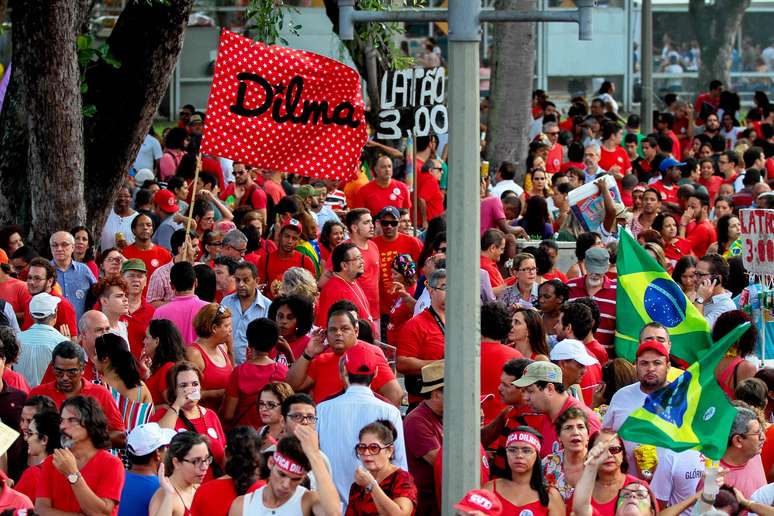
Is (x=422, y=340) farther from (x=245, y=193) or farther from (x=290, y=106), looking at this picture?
(x=245, y=193)

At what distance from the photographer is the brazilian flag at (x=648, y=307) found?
34.8 feet

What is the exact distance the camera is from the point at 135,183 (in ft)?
62.8

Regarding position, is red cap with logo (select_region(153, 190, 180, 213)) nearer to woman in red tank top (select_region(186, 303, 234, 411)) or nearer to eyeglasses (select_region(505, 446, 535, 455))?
woman in red tank top (select_region(186, 303, 234, 411))

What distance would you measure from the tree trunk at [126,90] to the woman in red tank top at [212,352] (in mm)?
4971

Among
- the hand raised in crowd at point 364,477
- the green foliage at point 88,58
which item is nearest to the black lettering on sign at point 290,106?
the green foliage at point 88,58

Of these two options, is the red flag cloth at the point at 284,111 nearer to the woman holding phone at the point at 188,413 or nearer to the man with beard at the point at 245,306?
the man with beard at the point at 245,306

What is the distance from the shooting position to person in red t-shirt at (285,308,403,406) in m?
9.50

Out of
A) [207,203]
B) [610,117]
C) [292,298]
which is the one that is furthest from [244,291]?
[610,117]

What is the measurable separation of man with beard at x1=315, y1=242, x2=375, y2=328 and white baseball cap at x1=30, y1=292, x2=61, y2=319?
192 cm

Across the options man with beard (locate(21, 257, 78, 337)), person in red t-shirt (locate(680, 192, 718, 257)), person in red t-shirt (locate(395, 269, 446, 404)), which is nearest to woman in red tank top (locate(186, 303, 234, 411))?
person in red t-shirt (locate(395, 269, 446, 404))

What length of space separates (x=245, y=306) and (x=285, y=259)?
1.58 metres

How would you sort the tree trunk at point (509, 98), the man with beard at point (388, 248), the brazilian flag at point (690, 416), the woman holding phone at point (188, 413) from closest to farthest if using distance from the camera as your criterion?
the brazilian flag at point (690, 416)
the woman holding phone at point (188, 413)
the man with beard at point (388, 248)
the tree trunk at point (509, 98)

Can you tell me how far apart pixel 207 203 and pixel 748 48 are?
2721 cm

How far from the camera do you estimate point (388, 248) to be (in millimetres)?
13547
